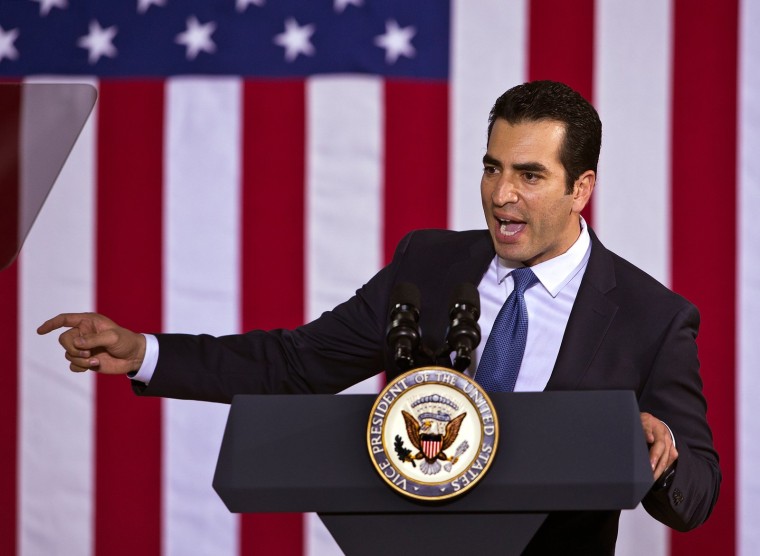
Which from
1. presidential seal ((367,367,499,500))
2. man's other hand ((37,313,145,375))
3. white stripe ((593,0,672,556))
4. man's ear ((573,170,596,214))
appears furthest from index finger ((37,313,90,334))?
white stripe ((593,0,672,556))

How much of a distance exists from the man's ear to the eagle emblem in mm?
712

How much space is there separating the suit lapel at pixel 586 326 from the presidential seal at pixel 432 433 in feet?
1.51

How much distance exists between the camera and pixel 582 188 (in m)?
1.81

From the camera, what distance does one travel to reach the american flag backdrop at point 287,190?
9.22 ft

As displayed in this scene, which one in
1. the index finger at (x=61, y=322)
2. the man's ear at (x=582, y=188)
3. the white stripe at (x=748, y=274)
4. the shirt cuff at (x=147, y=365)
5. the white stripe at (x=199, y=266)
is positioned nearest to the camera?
Result: the index finger at (x=61, y=322)

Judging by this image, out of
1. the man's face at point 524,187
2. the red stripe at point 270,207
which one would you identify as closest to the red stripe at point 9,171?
the red stripe at point 270,207

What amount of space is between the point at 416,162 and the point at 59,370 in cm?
115

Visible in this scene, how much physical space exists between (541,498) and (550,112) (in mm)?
753

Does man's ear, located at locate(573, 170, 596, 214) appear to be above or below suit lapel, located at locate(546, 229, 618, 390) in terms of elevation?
above

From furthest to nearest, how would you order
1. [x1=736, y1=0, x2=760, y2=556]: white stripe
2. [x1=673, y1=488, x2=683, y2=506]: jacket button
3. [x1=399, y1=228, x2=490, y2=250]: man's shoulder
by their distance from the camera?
1. [x1=736, y1=0, x2=760, y2=556]: white stripe
2. [x1=399, y1=228, x2=490, y2=250]: man's shoulder
3. [x1=673, y1=488, x2=683, y2=506]: jacket button

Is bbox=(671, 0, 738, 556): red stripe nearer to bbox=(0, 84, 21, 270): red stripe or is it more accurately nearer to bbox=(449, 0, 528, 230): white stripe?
bbox=(449, 0, 528, 230): white stripe

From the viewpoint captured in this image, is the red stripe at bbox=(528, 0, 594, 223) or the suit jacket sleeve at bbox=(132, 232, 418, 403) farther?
the red stripe at bbox=(528, 0, 594, 223)

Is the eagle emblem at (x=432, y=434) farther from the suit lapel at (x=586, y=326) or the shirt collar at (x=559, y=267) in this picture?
the shirt collar at (x=559, y=267)

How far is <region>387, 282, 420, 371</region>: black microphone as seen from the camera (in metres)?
1.22
